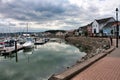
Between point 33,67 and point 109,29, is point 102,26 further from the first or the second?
point 33,67

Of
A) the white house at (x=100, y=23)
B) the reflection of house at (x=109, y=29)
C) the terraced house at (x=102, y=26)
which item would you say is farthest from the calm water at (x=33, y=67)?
the white house at (x=100, y=23)

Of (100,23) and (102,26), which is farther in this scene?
(100,23)

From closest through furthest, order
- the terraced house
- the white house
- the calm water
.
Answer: the calm water, the terraced house, the white house

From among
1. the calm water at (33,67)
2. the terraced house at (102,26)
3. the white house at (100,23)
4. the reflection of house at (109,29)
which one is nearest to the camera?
the calm water at (33,67)

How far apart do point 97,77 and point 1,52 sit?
100 ft

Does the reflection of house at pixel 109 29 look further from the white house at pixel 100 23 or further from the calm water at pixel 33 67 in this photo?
the calm water at pixel 33 67

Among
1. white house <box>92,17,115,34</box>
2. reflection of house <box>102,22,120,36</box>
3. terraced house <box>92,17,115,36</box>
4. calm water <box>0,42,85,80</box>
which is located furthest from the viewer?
white house <box>92,17,115,34</box>

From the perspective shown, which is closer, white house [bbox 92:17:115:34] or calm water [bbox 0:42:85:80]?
calm water [bbox 0:42:85:80]

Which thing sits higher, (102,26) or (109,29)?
(102,26)

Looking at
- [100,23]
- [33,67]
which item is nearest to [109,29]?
[100,23]

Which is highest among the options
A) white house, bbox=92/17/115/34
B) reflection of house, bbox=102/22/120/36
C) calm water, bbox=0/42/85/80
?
white house, bbox=92/17/115/34

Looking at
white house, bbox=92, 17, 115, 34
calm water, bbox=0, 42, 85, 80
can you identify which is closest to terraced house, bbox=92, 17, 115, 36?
white house, bbox=92, 17, 115, 34

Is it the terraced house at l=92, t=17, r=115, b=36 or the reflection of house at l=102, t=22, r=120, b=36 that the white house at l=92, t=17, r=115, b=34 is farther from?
the reflection of house at l=102, t=22, r=120, b=36

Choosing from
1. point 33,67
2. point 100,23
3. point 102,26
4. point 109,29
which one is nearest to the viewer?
point 33,67
